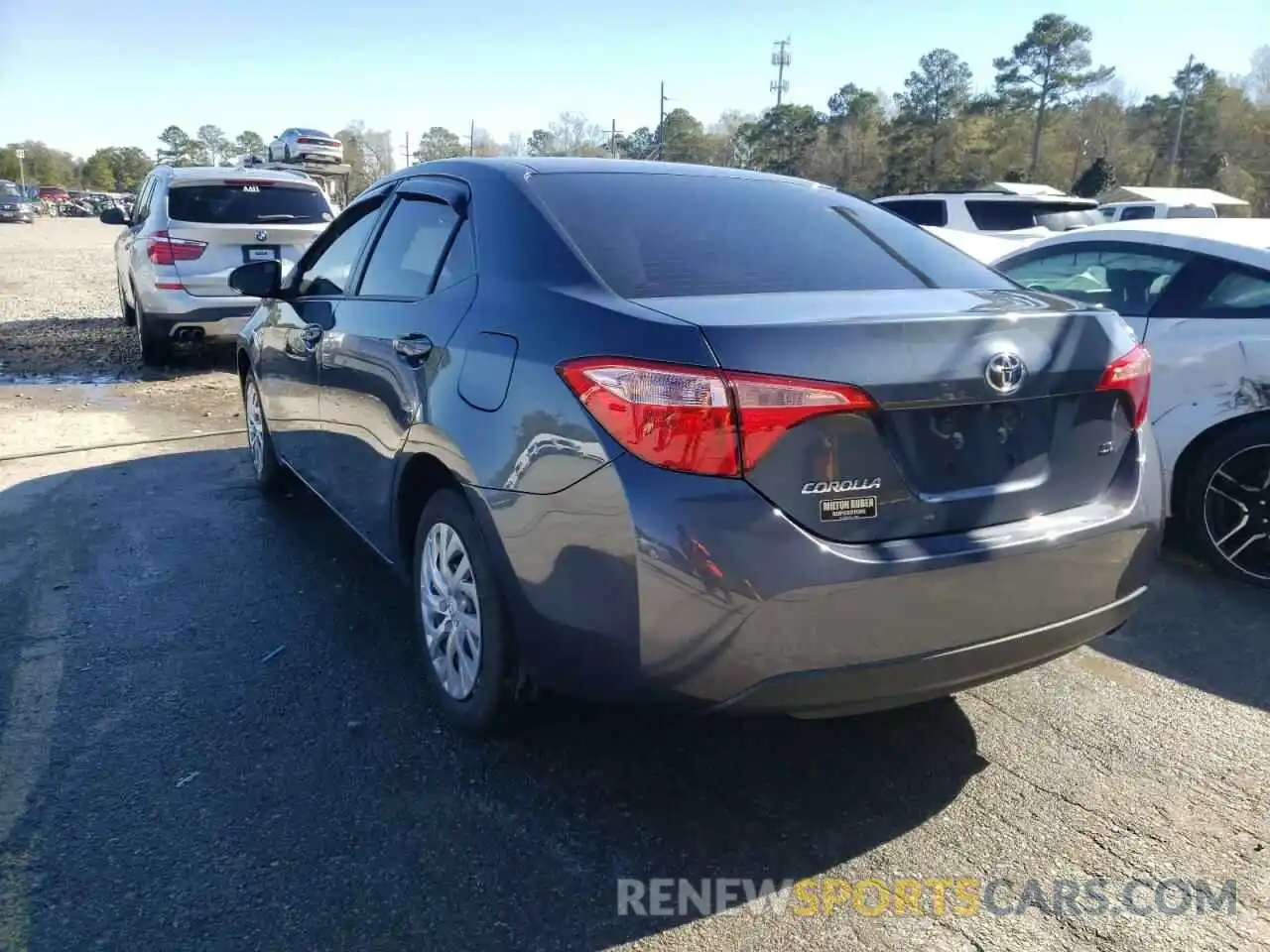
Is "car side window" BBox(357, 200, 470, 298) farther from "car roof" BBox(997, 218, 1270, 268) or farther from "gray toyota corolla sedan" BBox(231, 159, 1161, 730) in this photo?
"car roof" BBox(997, 218, 1270, 268)

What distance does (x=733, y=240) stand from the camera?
3.09 m

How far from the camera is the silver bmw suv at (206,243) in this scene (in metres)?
8.86

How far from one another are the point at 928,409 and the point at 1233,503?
9.00 ft

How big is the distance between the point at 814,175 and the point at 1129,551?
56990mm

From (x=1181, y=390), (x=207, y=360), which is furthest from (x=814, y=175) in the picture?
(x=1181, y=390)

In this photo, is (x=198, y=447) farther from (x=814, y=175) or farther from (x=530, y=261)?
(x=814, y=175)

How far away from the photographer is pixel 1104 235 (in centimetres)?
519

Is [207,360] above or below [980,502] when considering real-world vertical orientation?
below

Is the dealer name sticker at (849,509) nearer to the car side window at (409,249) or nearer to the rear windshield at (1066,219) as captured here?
the car side window at (409,249)

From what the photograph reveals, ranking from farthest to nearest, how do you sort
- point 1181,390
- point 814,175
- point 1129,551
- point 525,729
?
1. point 814,175
2. point 1181,390
3. point 525,729
4. point 1129,551

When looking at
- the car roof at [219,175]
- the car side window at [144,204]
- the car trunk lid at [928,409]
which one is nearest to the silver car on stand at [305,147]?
the car side window at [144,204]

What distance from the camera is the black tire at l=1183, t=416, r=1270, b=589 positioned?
428 cm

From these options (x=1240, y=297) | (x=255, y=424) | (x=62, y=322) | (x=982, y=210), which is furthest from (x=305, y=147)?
(x=1240, y=297)

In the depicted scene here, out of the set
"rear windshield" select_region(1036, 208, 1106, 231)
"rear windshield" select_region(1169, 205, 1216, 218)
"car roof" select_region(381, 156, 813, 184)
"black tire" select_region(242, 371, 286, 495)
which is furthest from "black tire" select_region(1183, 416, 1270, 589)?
"rear windshield" select_region(1169, 205, 1216, 218)
